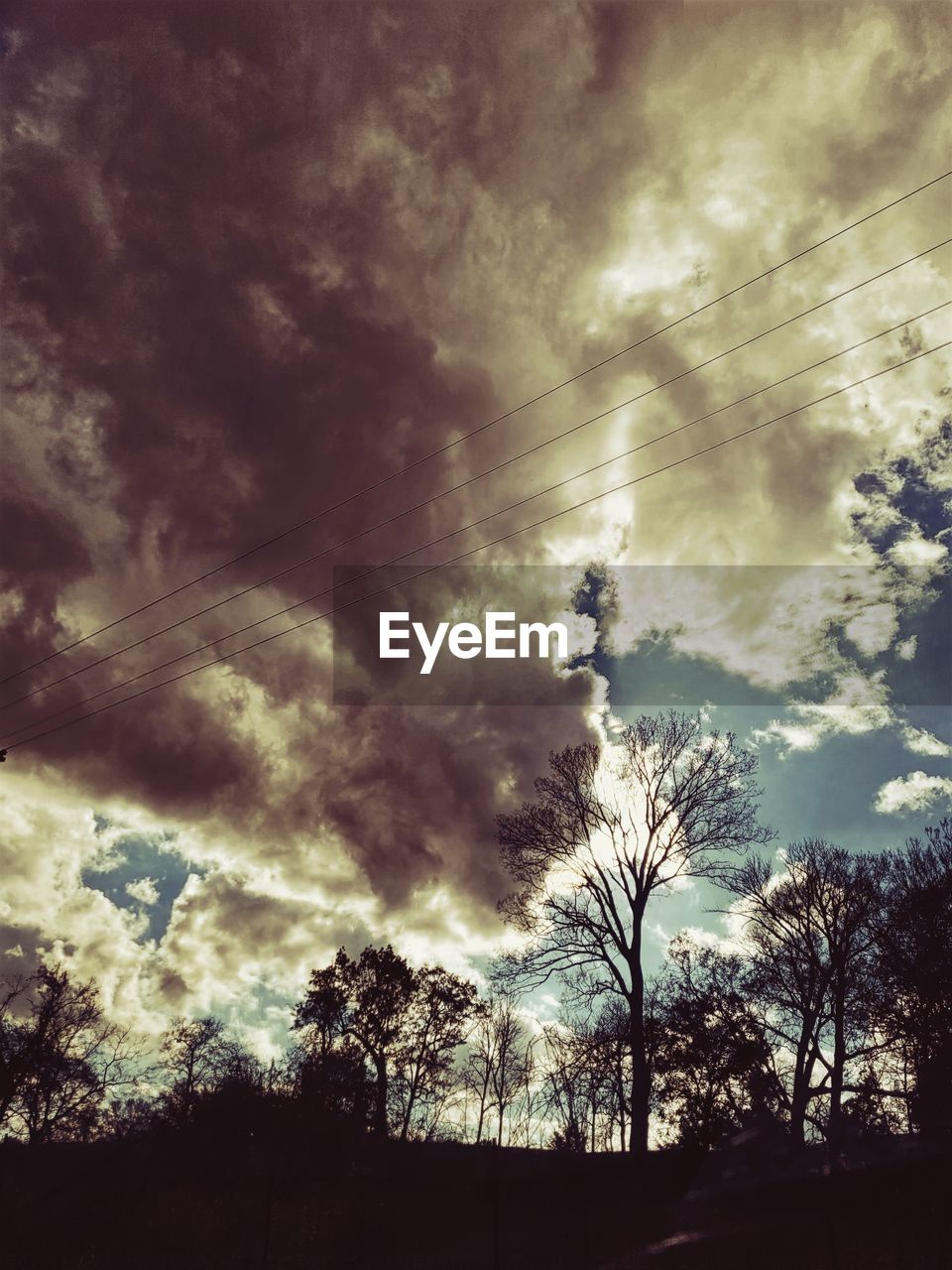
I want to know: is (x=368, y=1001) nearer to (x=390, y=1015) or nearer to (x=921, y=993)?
(x=390, y=1015)

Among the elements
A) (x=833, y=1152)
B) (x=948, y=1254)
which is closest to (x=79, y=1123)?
(x=833, y=1152)

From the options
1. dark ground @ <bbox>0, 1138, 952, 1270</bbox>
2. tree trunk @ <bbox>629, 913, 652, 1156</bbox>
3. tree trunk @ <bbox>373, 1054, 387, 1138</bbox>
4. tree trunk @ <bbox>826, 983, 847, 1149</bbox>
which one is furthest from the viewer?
tree trunk @ <bbox>373, 1054, 387, 1138</bbox>

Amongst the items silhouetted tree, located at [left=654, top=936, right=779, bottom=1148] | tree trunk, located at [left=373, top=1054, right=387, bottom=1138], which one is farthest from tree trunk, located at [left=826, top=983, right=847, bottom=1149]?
tree trunk, located at [left=373, top=1054, right=387, bottom=1138]

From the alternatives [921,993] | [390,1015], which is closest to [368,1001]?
[390,1015]

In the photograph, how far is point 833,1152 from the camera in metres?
20.7

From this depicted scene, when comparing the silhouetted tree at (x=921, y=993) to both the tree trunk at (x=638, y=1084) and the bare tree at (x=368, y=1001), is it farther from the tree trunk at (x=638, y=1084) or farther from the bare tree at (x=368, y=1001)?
the bare tree at (x=368, y=1001)

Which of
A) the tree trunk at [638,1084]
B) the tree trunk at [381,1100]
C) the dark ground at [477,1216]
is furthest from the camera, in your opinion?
the tree trunk at [381,1100]

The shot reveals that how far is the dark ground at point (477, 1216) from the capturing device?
52.1 ft

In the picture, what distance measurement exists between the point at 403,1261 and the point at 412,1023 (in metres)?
33.2

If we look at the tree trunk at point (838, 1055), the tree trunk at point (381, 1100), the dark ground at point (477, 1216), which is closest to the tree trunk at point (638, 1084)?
the dark ground at point (477, 1216)

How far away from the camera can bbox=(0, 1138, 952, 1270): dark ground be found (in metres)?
15.9

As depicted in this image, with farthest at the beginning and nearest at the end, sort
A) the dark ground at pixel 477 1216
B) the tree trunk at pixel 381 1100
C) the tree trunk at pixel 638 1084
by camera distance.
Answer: the tree trunk at pixel 381 1100 < the tree trunk at pixel 638 1084 < the dark ground at pixel 477 1216

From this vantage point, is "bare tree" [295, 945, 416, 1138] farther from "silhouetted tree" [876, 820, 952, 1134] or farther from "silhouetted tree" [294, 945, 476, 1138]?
"silhouetted tree" [876, 820, 952, 1134]

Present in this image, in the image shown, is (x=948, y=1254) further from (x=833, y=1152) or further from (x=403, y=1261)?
(x=403, y=1261)
